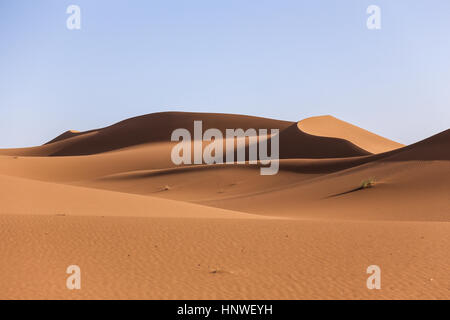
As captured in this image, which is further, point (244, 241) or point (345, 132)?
point (345, 132)

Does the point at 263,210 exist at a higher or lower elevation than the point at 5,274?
lower

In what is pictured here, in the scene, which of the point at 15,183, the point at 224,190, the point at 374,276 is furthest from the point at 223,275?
the point at 224,190

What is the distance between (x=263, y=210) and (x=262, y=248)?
13.5 meters

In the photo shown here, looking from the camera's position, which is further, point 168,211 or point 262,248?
point 168,211

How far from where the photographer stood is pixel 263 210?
77.9 feet

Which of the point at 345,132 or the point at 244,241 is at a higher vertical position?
the point at 345,132

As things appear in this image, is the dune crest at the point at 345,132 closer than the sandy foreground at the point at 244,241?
No

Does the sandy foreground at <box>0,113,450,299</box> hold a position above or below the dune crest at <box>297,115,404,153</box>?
below

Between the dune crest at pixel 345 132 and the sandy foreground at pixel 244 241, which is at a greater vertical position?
the dune crest at pixel 345 132

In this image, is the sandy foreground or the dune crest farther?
the dune crest
